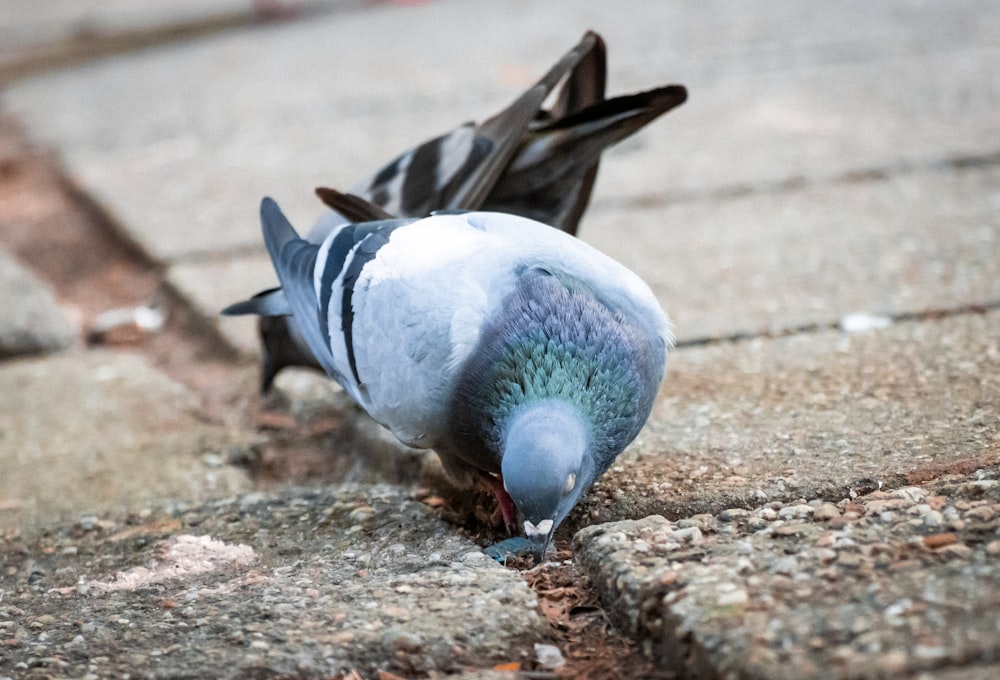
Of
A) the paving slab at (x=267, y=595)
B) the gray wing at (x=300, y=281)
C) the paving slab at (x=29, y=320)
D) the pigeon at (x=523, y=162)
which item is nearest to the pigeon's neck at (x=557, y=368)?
the paving slab at (x=267, y=595)

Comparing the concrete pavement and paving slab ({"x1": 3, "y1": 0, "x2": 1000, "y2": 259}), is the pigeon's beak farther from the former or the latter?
paving slab ({"x1": 3, "y1": 0, "x2": 1000, "y2": 259})

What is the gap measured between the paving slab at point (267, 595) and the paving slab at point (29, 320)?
1.32 m

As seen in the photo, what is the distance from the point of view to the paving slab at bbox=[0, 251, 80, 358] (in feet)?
12.5

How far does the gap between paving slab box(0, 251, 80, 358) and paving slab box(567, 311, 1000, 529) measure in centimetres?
203

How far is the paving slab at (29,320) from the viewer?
3.80 m

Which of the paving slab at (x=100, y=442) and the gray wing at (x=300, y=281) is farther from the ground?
the gray wing at (x=300, y=281)

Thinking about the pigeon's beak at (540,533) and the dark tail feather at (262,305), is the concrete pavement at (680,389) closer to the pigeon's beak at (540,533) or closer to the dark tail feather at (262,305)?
the pigeon's beak at (540,533)

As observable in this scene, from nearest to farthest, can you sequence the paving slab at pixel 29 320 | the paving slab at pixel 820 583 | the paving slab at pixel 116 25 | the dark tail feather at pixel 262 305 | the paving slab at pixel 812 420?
the paving slab at pixel 820 583 → the paving slab at pixel 812 420 → the dark tail feather at pixel 262 305 → the paving slab at pixel 29 320 → the paving slab at pixel 116 25

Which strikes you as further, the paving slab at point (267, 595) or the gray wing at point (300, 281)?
the gray wing at point (300, 281)

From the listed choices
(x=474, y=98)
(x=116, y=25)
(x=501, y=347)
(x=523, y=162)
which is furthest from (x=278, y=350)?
(x=116, y=25)

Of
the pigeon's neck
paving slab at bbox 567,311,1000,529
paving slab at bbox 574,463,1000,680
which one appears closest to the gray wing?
the pigeon's neck

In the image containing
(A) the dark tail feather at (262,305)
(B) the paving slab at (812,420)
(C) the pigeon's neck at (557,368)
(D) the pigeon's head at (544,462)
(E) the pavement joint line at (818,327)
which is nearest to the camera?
(D) the pigeon's head at (544,462)

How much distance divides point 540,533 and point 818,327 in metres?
1.39

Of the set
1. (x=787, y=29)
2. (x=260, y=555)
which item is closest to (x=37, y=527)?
(x=260, y=555)
